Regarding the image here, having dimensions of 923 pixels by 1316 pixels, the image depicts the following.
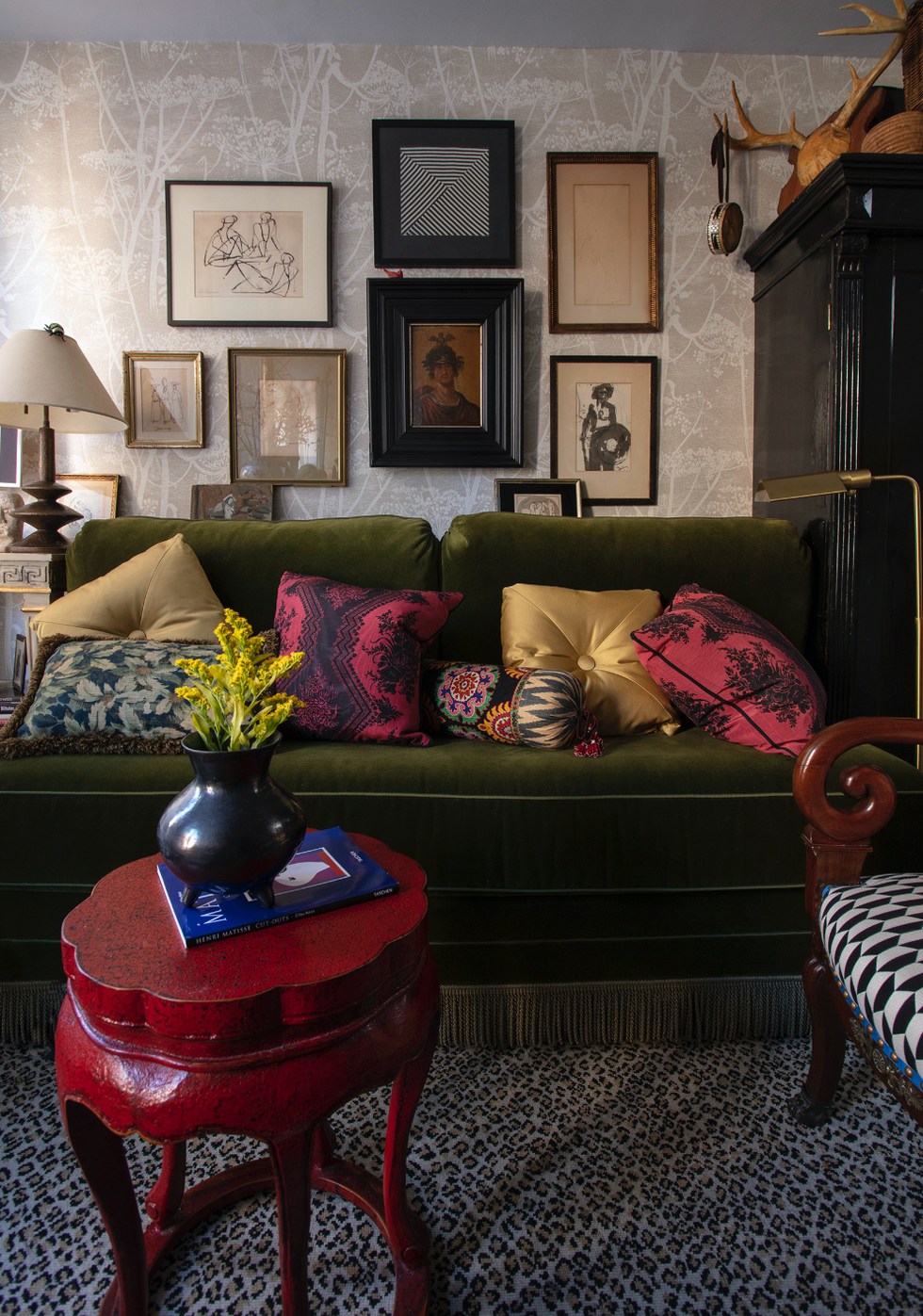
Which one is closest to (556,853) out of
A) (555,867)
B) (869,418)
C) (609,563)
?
(555,867)

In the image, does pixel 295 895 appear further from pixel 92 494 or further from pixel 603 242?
pixel 603 242

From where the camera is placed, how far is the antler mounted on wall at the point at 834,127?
210 centimetres

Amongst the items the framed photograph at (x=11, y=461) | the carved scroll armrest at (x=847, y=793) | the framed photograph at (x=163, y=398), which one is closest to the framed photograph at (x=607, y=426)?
the framed photograph at (x=163, y=398)

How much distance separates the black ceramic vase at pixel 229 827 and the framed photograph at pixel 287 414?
79.3 inches

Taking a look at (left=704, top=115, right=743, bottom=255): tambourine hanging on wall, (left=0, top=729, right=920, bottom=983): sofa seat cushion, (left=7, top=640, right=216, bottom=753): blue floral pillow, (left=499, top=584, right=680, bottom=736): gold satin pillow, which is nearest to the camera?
Answer: (left=0, top=729, right=920, bottom=983): sofa seat cushion

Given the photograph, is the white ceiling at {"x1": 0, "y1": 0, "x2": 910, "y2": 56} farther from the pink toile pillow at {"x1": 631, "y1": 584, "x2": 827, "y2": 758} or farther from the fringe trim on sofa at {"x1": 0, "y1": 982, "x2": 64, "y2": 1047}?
the fringe trim on sofa at {"x1": 0, "y1": 982, "x2": 64, "y2": 1047}

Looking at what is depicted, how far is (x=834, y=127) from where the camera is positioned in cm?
225

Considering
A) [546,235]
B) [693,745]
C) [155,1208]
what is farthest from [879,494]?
[155,1208]

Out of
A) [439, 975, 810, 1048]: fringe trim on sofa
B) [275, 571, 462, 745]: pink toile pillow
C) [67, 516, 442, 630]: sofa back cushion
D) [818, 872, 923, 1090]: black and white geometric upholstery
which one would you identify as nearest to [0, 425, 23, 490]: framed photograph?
[67, 516, 442, 630]: sofa back cushion

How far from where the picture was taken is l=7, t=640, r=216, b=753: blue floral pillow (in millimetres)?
1591

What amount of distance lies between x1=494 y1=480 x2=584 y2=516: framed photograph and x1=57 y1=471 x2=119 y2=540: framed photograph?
4.65 feet

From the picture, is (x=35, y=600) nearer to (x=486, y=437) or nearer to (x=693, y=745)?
(x=486, y=437)

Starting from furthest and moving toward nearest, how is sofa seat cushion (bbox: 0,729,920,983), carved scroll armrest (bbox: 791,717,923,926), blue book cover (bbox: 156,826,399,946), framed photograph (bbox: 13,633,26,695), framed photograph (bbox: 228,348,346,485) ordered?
framed photograph (bbox: 228,348,346,485), framed photograph (bbox: 13,633,26,695), sofa seat cushion (bbox: 0,729,920,983), carved scroll armrest (bbox: 791,717,923,926), blue book cover (bbox: 156,826,399,946)

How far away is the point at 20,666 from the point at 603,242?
249 cm
